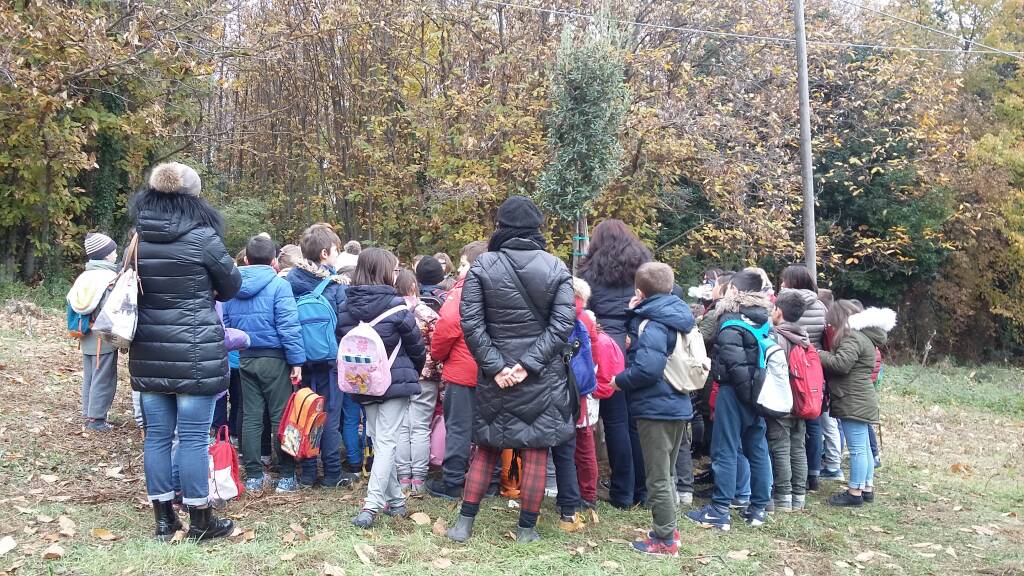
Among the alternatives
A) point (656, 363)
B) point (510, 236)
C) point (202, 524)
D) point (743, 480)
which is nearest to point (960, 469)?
point (743, 480)

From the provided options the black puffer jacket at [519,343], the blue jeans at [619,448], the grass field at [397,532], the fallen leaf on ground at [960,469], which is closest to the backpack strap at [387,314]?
the black puffer jacket at [519,343]

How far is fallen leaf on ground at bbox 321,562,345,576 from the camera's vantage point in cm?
415

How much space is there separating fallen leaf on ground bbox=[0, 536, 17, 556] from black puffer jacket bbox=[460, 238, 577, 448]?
269 centimetres

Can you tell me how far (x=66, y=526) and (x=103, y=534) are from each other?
0.90ft

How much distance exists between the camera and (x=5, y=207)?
1527 centimetres

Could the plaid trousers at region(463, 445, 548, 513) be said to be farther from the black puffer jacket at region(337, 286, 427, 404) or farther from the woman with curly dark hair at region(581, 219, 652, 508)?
the woman with curly dark hair at region(581, 219, 652, 508)

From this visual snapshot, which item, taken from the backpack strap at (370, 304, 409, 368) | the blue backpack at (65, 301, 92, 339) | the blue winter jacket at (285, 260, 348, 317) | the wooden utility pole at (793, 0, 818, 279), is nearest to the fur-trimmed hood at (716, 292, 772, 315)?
the backpack strap at (370, 304, 409, 368)

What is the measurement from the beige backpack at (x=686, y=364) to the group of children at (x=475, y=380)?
0.10ft

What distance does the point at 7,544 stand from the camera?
4340 mm

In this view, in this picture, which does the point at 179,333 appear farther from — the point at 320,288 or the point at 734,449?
the point at 734,449

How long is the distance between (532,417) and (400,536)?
3.80ft

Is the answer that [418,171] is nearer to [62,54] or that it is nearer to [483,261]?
[62,54]

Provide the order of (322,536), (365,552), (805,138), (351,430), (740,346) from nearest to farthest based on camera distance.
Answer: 1. (365,552)
2. (322,536)
3. (740,346)
4. (351,430)
5. (805,138)

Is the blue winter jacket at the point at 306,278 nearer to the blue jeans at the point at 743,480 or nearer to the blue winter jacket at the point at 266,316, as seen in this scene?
the blue winter jacket at the point at 266,316
